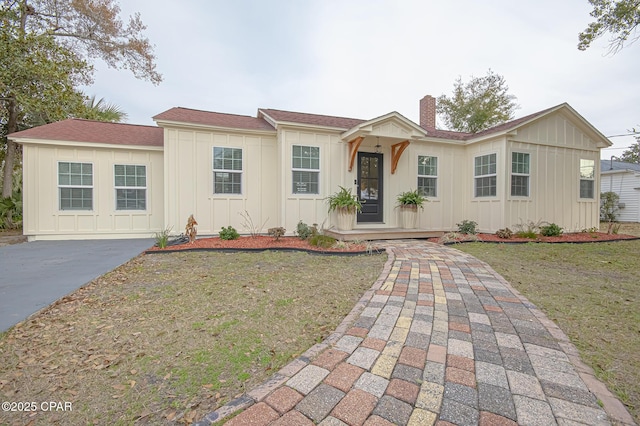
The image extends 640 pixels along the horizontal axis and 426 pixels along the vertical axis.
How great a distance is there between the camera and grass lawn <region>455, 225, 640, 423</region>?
72.1 inches

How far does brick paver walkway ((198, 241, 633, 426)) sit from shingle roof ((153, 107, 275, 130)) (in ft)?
21.6

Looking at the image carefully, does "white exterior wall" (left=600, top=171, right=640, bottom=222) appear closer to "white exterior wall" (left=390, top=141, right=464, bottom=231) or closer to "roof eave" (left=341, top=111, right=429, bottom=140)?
"white exterior wall" (left=390, top=141, right=464, bottom=231)

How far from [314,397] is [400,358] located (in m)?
0.69

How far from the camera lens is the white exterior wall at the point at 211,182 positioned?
23.4 feet

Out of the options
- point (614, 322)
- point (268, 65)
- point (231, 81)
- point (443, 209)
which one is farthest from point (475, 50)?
point (614, 322)

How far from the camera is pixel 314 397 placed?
1474 mm

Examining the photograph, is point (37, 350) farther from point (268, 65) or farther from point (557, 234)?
point (268, 65)

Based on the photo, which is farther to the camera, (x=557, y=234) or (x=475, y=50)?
(x=475, y=50)

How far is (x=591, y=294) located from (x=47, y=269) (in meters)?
7.57

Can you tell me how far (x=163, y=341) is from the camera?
7.14 ft

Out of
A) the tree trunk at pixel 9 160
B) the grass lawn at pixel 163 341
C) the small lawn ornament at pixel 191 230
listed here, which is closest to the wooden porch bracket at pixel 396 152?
the grass lawn at pixel 163 341

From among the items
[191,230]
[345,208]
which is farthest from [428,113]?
[191,230]

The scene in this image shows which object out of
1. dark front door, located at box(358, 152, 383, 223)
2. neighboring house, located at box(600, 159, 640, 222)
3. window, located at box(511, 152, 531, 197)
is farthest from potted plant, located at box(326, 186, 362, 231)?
neighboring house, located at box(600, 159, 640, 222)

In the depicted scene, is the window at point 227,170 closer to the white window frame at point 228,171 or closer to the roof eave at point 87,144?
the white window frame at point 228,171
